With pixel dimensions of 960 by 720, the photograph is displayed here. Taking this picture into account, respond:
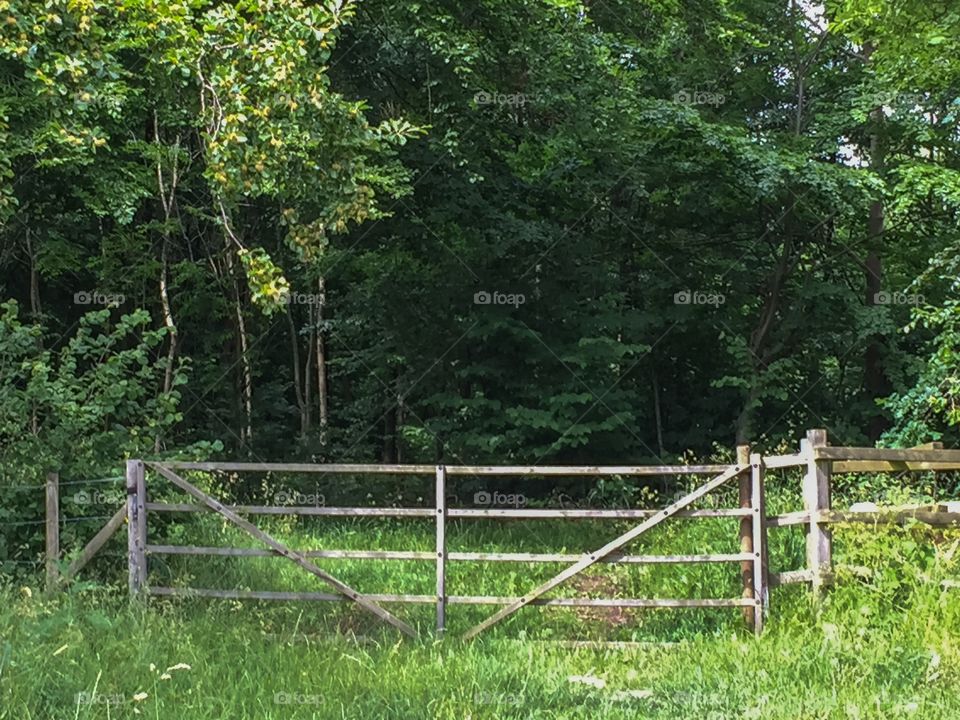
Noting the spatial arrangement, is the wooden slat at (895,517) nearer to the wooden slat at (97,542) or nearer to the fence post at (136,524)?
the fence post at (136,524)

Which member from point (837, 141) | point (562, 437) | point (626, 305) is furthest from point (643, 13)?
point (562, 437)

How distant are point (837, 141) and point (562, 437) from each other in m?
7.66

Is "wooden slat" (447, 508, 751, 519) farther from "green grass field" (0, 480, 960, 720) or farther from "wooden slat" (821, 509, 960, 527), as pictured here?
"green grass field" (0, 480, 960, 720)

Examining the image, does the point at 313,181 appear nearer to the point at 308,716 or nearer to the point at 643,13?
the point at 308,716
